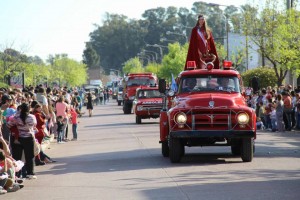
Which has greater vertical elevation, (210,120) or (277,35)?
(277,35)

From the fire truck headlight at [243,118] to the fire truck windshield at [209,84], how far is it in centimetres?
145

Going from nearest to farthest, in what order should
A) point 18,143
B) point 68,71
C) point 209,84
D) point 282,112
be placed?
point 18,143
point 209,84
point 282,112
point 68,71

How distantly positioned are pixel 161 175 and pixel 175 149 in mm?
2679

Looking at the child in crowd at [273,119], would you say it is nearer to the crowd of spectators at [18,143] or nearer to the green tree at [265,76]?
the crowd of spectators at [18,143]

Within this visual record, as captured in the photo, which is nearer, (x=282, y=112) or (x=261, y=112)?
(x=282, y=112)

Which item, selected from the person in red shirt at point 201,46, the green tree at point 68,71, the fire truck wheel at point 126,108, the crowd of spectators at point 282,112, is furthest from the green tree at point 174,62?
the person in red shirt at point 201,46

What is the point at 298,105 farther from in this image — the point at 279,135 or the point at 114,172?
the point at 114,172

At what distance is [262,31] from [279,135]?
2611 centimetres

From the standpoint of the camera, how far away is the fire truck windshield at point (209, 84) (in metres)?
22.6

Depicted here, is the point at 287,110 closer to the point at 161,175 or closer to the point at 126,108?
the point at 161,175

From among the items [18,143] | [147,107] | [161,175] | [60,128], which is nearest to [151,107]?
[147,107]

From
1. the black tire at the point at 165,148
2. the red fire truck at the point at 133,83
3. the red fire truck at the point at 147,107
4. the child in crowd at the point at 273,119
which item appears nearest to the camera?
the black tire at the point at 165,148

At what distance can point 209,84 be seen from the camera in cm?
2267

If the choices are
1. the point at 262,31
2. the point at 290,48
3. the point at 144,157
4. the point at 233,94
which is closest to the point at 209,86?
the point at 233,94
